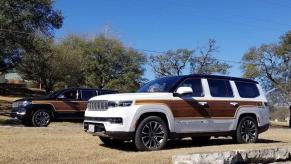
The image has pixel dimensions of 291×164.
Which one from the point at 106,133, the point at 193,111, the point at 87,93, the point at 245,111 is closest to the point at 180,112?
the point at 193,111

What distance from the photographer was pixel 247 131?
1288 centimetres

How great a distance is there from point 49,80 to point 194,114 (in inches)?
1893

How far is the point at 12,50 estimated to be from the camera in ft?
98.7

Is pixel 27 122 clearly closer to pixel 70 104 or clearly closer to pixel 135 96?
pixel 70 104

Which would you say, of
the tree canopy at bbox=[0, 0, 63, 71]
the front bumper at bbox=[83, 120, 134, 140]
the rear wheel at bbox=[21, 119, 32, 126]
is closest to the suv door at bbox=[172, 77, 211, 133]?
the front bumper at bbox=[83, 120, 134, 140]

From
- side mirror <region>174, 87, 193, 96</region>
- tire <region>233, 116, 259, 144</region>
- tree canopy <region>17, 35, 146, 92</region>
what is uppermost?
tree canopy <region>17, 35, 146, 92</region>

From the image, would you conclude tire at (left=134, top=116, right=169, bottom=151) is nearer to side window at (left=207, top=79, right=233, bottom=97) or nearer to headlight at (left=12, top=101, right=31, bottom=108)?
side window at (left=207, top=79, right=233, bottom=97)

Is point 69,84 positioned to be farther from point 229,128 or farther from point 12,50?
point 229,128

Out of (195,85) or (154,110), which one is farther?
(195,85)

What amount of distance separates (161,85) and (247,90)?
2.79 metres

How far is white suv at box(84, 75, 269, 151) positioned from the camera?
34.3 ft

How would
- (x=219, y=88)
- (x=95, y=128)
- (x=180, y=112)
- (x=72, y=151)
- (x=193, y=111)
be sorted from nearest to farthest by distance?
(x=72, y=151) < (x=95, y=128) < (x=180, y=112) < (x=193, y=111) < (x=219, y=88)

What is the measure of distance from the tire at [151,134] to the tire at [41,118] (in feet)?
34.3

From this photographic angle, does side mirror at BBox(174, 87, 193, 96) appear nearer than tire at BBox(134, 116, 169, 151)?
No
